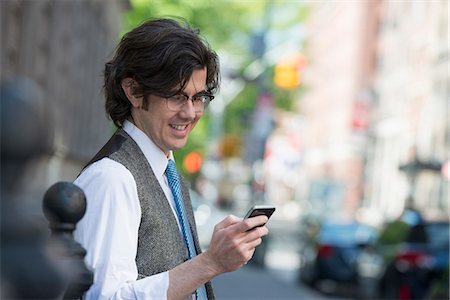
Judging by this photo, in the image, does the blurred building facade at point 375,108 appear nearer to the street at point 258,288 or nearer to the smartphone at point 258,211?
the street at point 258,288

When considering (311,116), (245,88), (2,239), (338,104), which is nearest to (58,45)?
(2,239)

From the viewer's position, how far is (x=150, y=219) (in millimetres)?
2799

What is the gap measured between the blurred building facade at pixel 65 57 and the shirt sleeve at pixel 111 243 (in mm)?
10334

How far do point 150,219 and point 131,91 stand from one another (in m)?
0.34

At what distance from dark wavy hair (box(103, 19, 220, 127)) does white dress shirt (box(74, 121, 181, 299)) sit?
28cm

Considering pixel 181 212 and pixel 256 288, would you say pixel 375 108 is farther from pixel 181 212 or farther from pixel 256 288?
pixel 181 212

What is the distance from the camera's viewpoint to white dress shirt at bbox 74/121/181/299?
2.63 metres

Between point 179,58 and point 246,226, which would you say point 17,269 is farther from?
point 179,58

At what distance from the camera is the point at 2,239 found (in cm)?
139

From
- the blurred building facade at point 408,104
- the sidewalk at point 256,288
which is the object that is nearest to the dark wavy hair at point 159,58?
the sidewalk at point 256,288

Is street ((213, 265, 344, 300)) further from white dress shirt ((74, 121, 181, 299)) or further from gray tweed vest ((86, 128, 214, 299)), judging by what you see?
white dress shirt ((74, 121, 181, 299))

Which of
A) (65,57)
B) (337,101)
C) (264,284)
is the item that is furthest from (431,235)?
(337,101)

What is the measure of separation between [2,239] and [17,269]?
1.5 inches

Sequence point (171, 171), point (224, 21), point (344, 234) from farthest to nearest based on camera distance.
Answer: point (224, 21) < point (344, 234) < point (171, 171)
